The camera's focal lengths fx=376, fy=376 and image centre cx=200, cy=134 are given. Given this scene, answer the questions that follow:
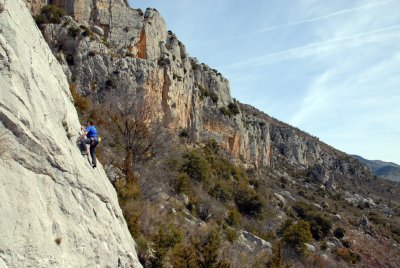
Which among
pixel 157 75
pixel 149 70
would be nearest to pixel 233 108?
pixel 157 75

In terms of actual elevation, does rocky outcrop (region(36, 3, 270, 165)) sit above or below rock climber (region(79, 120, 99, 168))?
above

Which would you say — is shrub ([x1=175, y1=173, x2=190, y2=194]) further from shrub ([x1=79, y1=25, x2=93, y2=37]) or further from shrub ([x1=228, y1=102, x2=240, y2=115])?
shrub ([x1=228, y1=102, x2=240, y2=115])

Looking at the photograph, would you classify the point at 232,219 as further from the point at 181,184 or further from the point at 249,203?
the point at 249,203

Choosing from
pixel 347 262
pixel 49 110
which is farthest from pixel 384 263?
pixel 49 110

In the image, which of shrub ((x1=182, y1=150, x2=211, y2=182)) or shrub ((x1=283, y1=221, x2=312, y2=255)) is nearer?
shrub ((x1=283, y1=221, x2=312, y2=255))

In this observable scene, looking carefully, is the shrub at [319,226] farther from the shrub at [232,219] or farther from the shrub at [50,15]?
the shrub at [50,15]

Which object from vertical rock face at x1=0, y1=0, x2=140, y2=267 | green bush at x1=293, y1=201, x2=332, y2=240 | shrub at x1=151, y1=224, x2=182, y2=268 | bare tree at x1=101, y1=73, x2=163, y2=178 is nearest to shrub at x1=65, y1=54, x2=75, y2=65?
bare tree at x1=101, y1=73, x2=163, y2=178

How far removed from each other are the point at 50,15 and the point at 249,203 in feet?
87.5

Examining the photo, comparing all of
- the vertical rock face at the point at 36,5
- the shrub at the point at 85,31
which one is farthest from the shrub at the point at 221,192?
the vertical rock face at the point at 36,5

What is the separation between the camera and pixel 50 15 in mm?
33938

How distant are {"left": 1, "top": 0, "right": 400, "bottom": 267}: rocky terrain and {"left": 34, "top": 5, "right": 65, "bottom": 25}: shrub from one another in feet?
0.30

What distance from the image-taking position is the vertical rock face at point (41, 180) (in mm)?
6435

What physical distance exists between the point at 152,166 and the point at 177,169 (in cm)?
1072

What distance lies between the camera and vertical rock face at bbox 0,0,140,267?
643 cm
